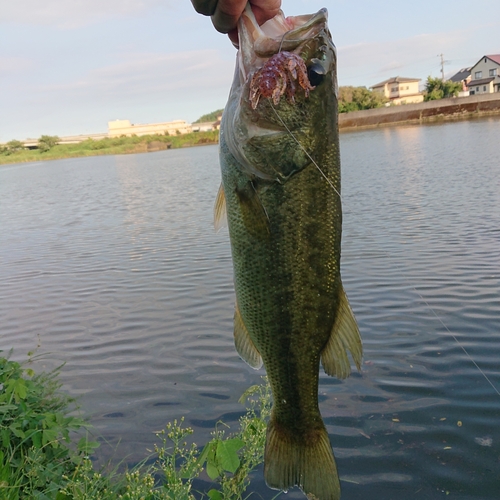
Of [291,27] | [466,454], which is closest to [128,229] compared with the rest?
[466,454]

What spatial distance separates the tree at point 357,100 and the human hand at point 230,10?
86857 millimetres

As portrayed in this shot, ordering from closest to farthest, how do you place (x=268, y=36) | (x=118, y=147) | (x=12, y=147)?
1. (x=268, y=36)
2. (x=118, y=147)
3. (x=12, y=147)

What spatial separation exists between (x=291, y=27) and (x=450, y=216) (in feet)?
44.2

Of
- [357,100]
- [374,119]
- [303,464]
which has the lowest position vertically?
[303,464]

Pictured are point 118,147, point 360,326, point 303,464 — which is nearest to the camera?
point 303,464

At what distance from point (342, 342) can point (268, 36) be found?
1.67m

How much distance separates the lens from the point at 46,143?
408 feet

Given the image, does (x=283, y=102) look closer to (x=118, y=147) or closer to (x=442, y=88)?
(x=442, y=88)

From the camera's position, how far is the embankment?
67.1m

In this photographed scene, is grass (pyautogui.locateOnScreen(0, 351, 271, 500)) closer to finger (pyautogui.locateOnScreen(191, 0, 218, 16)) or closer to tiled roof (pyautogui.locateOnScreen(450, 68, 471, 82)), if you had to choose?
finger (pyautogui.locateOnScreen(191, 0, 218, 16))

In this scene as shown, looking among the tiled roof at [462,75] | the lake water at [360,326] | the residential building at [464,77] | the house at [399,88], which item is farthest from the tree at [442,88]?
the lake water at [360,326]

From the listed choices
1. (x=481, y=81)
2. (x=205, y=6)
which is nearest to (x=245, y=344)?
(x=205, y=6)

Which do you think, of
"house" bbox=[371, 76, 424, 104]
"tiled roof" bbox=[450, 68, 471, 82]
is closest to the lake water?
"tiled roof" bbox=[450, 68, 471, 82]

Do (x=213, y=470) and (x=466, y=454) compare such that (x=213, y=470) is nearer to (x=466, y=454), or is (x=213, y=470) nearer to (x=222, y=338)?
(x=466, y=454)
